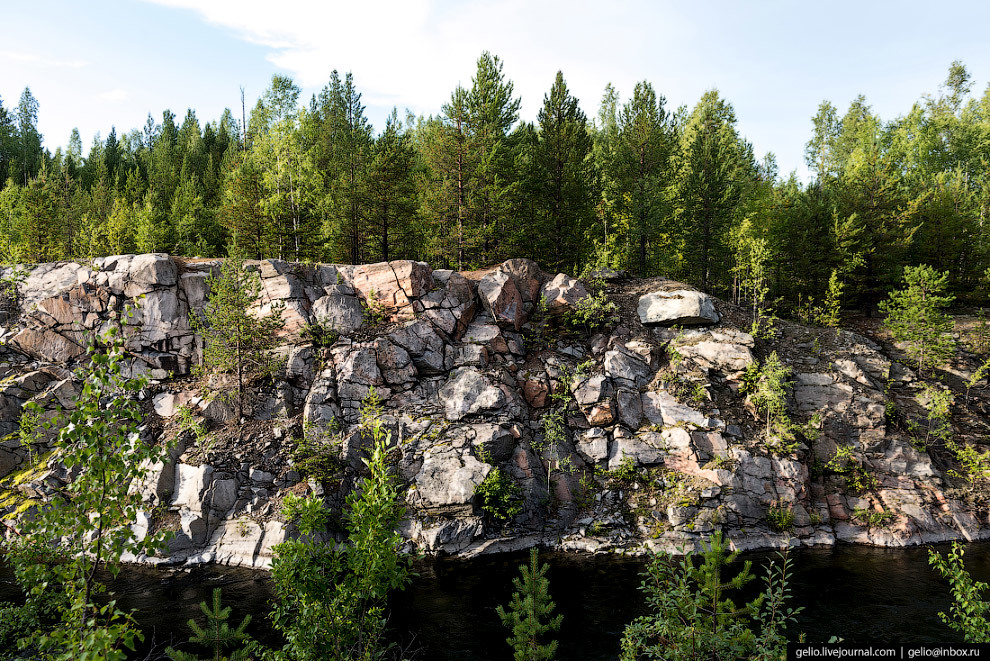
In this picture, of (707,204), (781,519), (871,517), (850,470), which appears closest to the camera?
(781,519)

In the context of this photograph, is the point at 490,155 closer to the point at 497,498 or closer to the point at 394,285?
the point at 394,285

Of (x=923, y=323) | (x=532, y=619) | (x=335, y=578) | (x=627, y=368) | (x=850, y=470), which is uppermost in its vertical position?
(x=923, y=323)

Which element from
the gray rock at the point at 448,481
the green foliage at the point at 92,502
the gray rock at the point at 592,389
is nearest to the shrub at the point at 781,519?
the gray rock at the point at 592,389

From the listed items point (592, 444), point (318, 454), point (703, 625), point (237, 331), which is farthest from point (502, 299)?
point (703, 625)

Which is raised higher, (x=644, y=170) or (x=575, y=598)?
(x=644, y=170)

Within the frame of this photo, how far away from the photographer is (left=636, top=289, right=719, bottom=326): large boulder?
85.9ft

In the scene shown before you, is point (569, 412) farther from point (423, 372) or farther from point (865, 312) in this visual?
point (865, 312)

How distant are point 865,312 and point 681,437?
73.4 feet

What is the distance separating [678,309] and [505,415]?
12375mm

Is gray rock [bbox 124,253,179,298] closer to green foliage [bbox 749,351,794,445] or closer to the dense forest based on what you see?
the dense forest

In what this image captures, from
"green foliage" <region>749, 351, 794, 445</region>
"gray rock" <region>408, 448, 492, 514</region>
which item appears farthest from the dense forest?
"gray rock" <region>408, 448, 492, 514</region>

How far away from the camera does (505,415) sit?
A: 21.4 metres

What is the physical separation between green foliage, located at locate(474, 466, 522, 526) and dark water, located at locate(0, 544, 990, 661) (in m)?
1.55

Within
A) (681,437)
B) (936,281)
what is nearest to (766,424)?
(681,437)
